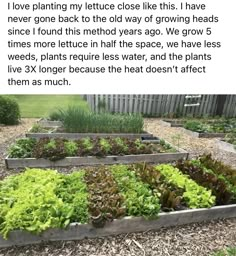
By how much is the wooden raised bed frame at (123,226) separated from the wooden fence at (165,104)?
282 inches

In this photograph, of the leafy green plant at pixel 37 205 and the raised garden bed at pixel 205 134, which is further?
the raised garden bed at pixel 205 134

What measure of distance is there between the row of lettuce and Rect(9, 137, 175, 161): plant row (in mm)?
992

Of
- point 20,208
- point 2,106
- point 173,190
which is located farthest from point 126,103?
point 20,208

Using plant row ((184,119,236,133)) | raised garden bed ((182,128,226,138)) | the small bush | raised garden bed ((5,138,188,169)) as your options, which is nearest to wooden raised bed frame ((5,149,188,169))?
raised garden bed ((5,138,188,169))

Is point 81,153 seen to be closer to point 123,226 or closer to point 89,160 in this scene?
point 89,160

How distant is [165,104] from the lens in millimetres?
10836

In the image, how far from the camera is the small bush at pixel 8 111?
791 cm

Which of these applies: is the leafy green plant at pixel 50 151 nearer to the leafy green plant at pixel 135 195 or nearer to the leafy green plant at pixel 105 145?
the leafy green plant at pixel 105 145

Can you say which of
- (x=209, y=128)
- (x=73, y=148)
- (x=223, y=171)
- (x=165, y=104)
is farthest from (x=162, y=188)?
(x=165, y=104)

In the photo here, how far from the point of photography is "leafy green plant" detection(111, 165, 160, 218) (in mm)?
3043

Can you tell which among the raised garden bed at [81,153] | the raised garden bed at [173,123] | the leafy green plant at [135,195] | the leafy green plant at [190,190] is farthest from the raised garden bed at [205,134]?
the leafy green plant at [135,195]
